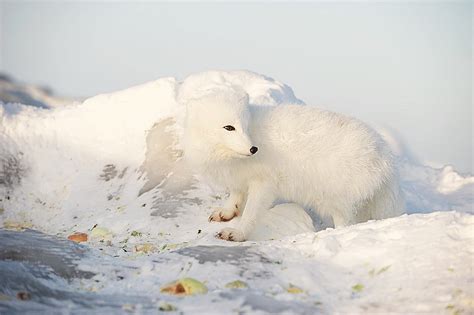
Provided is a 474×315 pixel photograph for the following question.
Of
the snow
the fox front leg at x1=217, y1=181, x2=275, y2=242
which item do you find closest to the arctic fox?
the fox front leg at x1=217, y1=181, x2=275, y2=242

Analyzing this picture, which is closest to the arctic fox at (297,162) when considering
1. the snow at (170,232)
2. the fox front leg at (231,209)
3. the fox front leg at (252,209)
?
the fox front leg at (252,209)

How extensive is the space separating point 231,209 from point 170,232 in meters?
0.62

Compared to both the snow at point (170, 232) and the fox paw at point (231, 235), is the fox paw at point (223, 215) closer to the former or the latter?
the snow at point (170, 232)

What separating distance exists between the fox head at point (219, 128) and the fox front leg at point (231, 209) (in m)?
0.66

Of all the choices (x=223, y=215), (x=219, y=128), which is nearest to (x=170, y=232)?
(x=223, y=215)

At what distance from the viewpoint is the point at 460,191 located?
9.20m

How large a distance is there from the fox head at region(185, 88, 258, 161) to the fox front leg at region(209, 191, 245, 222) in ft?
2.17

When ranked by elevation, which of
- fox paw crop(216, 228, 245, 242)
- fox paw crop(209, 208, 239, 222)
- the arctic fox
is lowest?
fox paw crop(209, 208, 239, 222)

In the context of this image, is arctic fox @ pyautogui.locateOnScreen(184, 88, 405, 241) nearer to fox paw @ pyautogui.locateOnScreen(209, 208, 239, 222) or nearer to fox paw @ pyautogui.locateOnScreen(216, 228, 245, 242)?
fox paw @ pyautogui.locateOnScreen(216, 228, 245, 242)

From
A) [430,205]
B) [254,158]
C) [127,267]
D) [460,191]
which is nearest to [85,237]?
[254,158]

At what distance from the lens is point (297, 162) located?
4.85m

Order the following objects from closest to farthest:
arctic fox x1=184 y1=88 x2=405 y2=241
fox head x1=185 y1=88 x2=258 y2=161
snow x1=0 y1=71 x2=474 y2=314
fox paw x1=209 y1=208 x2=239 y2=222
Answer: snow x1=0 y1=71 x2=474 y2=314 → fox head x1=185 y1=88 x2=258 y2=161 → arctic fox x1=184 y1=88 x2=405 y2=241 → fox paw x1=209 y1=208 x2=239 y2=222

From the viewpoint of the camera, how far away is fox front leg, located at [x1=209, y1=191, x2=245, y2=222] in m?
5.22

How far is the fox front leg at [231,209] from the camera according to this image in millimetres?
5223
